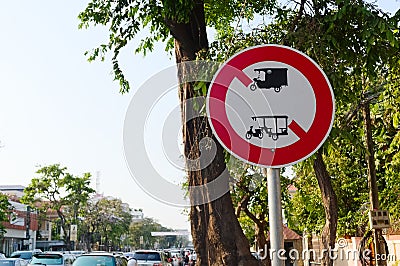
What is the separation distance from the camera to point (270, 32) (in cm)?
697

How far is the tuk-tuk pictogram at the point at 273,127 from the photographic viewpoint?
303 centimetres

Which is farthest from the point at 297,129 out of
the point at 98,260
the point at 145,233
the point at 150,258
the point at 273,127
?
the point at 145,233

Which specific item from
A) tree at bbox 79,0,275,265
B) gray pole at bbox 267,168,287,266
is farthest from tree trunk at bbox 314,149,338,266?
gray pole at bbox 267,168,287,266

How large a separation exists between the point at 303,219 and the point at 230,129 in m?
26.3

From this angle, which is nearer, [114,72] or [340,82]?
[340,82]

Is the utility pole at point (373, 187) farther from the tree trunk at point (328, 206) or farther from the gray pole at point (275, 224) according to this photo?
the gray pole at point (275, 224)

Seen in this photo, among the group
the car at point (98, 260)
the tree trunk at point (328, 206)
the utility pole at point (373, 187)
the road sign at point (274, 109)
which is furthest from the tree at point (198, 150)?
the car at point (98, 260)

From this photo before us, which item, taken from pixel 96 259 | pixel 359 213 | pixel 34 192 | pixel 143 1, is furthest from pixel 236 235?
pixel 34 192

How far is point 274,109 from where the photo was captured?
9.99 ft

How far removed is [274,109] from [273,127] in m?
0.09

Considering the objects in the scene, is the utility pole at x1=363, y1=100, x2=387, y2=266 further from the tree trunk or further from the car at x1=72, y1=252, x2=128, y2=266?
the car at x1=72, y1=252, x2=128, y2=266

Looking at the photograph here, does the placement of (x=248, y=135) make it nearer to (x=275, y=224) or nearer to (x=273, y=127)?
(x=273, y=127)

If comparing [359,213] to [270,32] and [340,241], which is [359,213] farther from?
[270,32]

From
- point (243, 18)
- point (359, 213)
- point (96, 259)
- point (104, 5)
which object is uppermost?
point (104, 5)
